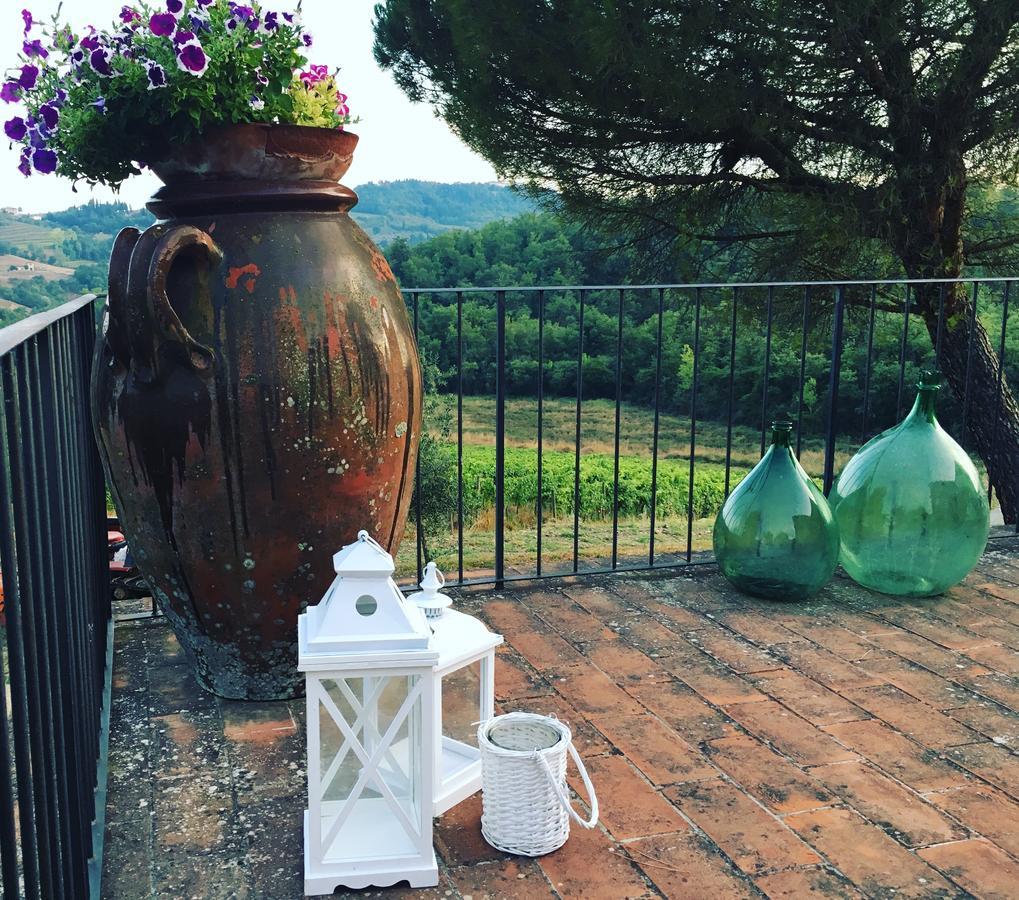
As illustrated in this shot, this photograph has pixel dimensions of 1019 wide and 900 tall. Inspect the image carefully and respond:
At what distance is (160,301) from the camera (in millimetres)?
1795

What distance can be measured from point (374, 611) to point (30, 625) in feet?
1.97

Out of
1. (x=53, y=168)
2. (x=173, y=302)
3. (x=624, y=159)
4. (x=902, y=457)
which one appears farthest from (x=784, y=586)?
(x=624, y=159)

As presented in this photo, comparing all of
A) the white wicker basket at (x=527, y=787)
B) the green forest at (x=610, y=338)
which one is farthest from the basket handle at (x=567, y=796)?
the green forest at (x=610, y=338)

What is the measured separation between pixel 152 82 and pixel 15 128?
388 mm

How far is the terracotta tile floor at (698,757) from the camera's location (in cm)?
154

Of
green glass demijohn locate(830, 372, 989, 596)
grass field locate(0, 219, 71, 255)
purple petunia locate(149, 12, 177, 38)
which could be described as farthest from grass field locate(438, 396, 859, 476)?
purple petunia locate(149, 12, 177, 38)

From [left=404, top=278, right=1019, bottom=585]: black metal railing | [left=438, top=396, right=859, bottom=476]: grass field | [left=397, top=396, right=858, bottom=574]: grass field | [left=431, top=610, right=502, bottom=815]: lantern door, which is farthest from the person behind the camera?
[left=438, top=396, right=859, bottom=476]: grass field

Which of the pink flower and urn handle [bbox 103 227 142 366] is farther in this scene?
the pink flower

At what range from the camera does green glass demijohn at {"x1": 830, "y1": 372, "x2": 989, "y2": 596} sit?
2.66 metres

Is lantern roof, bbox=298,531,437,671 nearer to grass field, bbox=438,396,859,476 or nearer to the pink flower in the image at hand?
the pink flower

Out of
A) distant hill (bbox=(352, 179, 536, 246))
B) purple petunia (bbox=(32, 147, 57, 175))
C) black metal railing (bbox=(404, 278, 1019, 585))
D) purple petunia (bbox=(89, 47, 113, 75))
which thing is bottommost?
black metal railing (bbox=(404, 278, 1019, 585))

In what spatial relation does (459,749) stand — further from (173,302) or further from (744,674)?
(173,302)

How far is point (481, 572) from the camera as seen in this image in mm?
3240

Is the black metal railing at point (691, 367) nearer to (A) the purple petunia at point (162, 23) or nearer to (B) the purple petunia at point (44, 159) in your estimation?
(B) the purple petunia at point (44, 159)
